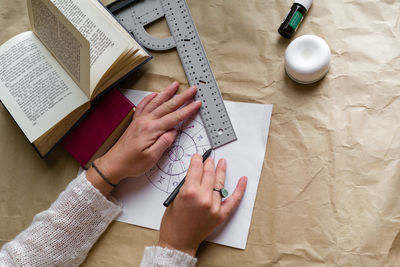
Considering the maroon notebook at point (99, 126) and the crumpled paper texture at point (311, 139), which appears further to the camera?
the maroon notebook at point (99, 126)

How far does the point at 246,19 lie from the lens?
78cm

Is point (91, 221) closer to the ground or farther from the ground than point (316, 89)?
closer to the ground

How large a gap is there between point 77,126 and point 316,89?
0.49 meters

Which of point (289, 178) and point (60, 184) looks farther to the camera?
point (60, 184)

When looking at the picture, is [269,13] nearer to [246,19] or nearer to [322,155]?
[246,19]

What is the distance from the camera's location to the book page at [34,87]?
75cm

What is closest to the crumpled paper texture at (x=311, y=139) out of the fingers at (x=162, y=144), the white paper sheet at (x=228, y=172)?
the white paper sheet at (x=228, y=172)

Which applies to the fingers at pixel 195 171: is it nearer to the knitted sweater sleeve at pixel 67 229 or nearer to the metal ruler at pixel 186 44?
the metal ruler at pixel 186 44

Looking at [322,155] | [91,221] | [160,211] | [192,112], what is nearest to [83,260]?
[91,221]

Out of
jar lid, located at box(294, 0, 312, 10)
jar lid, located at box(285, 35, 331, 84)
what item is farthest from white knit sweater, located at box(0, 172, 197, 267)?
jar lid, located at box(294, 0, 312, 10)

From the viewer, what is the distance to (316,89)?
2.36 feet

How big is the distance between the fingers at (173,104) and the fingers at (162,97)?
0.01 m

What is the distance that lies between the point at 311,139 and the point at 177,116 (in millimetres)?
259

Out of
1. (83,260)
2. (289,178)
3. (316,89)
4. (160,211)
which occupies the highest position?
(316,89)
